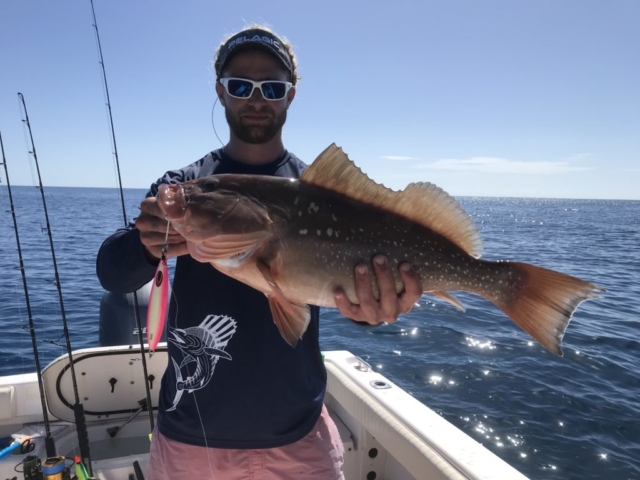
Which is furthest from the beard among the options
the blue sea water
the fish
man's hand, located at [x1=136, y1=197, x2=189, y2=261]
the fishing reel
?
the fishing reel

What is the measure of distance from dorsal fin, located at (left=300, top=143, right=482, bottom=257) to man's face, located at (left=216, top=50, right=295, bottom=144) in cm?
55

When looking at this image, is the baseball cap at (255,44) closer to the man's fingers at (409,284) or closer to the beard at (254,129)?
the beard at (254,129)

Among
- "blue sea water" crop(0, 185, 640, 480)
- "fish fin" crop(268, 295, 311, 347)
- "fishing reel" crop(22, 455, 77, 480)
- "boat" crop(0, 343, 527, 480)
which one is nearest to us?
"fish fin" crop(268, 295, 311, 347)

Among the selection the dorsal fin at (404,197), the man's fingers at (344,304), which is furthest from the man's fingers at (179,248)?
the man's fingers at (344,304)

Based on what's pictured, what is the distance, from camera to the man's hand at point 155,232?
229 cm

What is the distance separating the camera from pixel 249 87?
2.84 metres

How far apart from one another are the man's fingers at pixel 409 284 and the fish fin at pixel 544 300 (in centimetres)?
55

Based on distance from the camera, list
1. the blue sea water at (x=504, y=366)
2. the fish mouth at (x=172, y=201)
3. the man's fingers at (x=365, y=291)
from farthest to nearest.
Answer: the blue sea water at (x=504, y=366)
the man's fingers at (x=365, y=291)
the fish mouth at (x=172, y=201)

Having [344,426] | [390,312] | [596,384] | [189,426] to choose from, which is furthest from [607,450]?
[189,426]

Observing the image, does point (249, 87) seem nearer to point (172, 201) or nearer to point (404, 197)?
point (172, 201)

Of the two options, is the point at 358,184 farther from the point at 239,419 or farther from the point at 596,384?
the point at 596,384

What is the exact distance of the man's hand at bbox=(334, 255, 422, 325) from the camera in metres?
2.51

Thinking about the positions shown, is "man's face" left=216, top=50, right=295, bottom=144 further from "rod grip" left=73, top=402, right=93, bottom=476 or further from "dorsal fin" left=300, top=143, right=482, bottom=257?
"rod grip" left=73, top=402, right=93, bottom=476

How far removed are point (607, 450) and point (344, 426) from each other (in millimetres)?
4415
